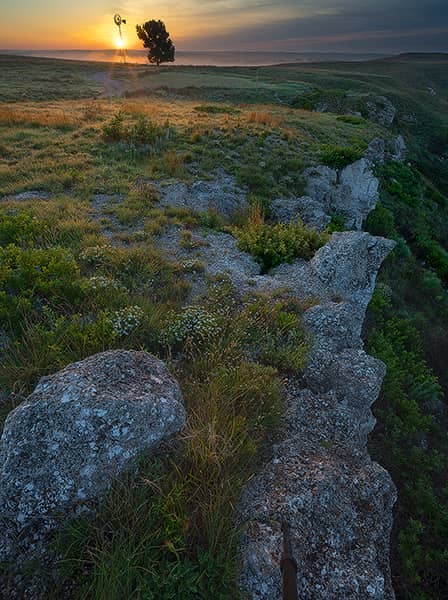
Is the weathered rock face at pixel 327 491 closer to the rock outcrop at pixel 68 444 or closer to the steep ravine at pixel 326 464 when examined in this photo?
the steep ravine at pixel 326 464

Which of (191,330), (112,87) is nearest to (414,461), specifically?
(191,330)

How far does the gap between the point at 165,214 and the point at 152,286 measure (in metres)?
4.63

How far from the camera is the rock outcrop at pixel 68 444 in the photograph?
3.37 meters

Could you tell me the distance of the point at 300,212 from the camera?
1344 centimetres

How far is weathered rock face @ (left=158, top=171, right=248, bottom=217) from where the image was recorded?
12.7 m

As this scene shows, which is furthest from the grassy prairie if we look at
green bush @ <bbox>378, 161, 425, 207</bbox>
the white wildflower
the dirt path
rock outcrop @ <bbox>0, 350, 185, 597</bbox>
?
the dirt path

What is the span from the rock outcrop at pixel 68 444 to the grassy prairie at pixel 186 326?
24cm

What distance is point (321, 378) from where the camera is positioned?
20.1ft

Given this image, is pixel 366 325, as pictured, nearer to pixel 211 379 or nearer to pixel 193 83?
pixel 211 379

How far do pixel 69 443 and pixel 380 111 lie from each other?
51454 millimetres

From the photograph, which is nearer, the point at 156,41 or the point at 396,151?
the point at 396,151

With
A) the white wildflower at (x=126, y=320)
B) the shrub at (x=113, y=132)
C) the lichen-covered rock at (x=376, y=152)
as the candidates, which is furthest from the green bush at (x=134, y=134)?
the white wildflower at (x=126, y=320)

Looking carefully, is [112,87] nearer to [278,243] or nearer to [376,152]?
[376,152]

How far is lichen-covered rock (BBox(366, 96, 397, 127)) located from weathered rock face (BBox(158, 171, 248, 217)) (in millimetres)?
36459
